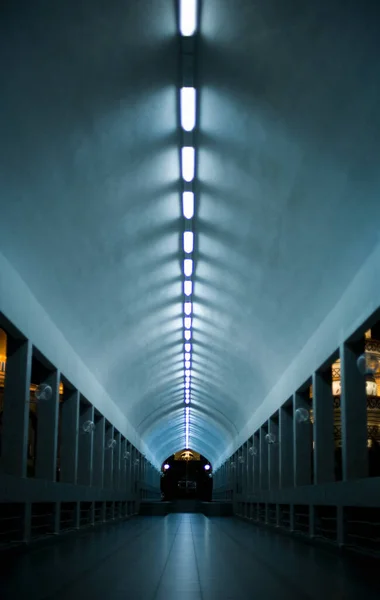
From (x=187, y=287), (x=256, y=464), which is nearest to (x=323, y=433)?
(x=187, y=287)

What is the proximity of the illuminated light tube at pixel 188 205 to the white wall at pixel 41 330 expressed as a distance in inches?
152

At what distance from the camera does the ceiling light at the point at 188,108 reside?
1246cm

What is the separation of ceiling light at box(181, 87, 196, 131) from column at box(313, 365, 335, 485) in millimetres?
8602

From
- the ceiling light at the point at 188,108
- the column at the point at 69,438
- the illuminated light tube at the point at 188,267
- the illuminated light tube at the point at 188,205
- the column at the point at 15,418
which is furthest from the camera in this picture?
the column at the point at 69,438

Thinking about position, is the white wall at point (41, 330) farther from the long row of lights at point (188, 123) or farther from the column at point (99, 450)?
the long row of lights at point (188, 123)

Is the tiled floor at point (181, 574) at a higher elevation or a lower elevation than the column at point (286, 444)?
lower

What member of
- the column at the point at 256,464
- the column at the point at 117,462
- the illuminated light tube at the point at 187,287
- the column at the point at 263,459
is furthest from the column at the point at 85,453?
the column at the point at 256,464

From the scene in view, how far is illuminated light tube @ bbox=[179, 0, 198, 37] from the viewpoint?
32.6 feet

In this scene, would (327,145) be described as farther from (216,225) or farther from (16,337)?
(16,337)

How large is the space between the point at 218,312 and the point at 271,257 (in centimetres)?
801

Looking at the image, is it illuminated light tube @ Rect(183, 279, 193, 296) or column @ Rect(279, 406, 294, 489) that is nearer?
illuminated light tube @ Rect(183, 279, 193, 296)

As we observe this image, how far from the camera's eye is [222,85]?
11.6 meters

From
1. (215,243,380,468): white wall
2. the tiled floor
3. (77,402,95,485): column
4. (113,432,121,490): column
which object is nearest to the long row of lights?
(215,243,380,468): white wall

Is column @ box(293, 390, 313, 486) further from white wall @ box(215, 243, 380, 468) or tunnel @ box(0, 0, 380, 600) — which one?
white wall @ box(215, 243, 380, 468)
